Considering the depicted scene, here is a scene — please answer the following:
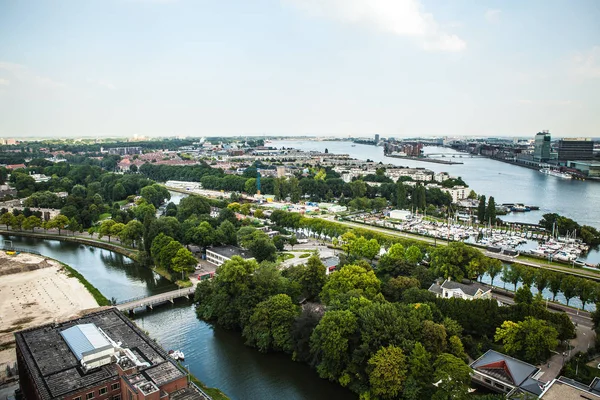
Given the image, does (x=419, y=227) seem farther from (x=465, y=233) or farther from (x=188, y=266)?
(x=188, y=266)

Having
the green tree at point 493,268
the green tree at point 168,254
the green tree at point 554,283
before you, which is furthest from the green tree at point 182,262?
the green tree at point 554,283

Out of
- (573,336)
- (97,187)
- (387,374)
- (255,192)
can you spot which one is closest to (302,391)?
(387,374)

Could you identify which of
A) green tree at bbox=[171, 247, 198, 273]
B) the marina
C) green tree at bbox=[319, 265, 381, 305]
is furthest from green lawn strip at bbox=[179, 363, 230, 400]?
the marina

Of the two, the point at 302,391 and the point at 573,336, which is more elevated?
the point at 573,336

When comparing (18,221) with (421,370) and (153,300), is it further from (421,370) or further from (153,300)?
(421,370)

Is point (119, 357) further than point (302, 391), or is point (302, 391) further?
point (302, 391)

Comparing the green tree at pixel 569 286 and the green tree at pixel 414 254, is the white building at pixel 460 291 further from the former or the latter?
the green tree at pixel 414 254

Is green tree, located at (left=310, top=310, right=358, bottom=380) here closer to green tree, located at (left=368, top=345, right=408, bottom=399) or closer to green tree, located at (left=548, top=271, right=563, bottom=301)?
green tree, located at (left=368, top=345, right=408, bottom=399)
